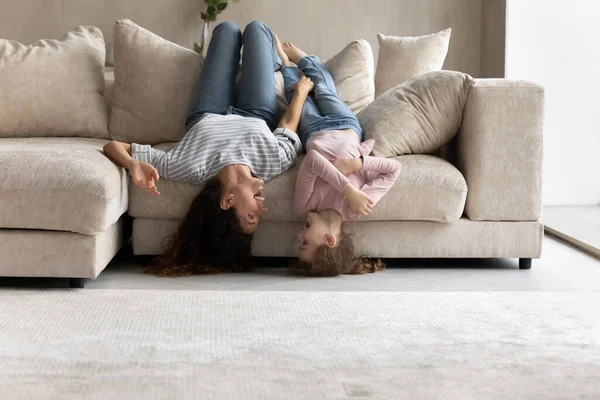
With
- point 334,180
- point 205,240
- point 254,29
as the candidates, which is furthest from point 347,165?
point 254,29

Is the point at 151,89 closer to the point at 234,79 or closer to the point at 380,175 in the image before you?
the point at 234,79

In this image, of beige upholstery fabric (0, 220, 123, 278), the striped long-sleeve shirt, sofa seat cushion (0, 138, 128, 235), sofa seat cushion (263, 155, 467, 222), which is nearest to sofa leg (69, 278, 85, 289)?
beige upholstery fabric (0, 220, 123, 278)

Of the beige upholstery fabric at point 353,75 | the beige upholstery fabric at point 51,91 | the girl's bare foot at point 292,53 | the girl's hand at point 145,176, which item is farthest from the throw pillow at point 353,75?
the girl's hand at point 145,176

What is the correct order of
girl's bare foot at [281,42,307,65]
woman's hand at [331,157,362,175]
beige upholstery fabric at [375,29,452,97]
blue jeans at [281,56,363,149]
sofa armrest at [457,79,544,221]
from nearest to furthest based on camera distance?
woman's hand at [331,157,362,175], sofa armrest at [457,79,544,221], blue jeans at [281,56,363,149], girl's bare foot at [281,42,307,65], beige upholstery fabric at [375,29,452,97]

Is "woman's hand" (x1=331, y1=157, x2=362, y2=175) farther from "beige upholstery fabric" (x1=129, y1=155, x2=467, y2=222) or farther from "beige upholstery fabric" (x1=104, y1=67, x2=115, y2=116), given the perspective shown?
"beige upholstery fabric" (x1=104, y1=67, x2=115, y2=116)

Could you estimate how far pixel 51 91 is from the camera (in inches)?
149

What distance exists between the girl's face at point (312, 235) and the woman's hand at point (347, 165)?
20cm

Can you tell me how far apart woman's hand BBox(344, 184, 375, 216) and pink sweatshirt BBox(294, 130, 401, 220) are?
0.09ft

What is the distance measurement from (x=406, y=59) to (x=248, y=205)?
4.78 ft

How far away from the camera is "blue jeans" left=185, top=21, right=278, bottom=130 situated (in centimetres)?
367

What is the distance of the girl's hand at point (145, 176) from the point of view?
313 centimetres

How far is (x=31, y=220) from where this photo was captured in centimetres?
283

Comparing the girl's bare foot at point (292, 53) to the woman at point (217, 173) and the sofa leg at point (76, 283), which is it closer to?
the woman at point (217, 173)

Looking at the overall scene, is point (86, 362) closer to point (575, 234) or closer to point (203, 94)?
point (203, 94)
